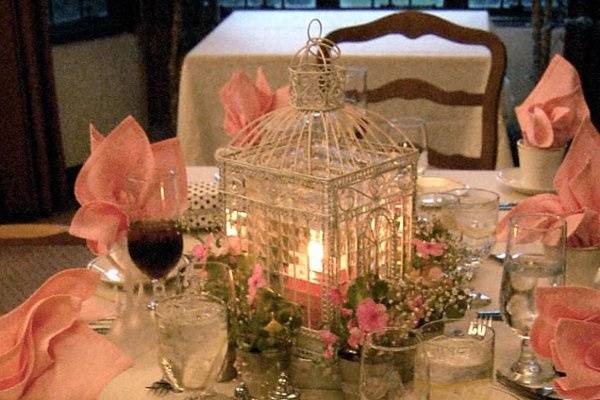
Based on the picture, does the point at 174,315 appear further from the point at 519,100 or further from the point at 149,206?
the point at 519,100

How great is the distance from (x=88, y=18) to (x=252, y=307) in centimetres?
331

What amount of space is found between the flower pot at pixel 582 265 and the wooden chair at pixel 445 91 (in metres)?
0.98

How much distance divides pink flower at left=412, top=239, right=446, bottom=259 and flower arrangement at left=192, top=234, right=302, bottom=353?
0.20 metres

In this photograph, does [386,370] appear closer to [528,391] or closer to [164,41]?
[528,391]

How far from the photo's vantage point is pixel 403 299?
1048 millimetres

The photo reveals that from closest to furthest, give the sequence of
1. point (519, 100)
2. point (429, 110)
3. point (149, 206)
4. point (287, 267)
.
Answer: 1. point (287, 267)
2. point (149, 206)
3. point (429, 110)
4. point (519, 100)

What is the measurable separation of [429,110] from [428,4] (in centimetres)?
173

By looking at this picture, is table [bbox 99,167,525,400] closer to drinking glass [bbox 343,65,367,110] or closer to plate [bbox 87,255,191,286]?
plate [bbox 87,255,191,286]

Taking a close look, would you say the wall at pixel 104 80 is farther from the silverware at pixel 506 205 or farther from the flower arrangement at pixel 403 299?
the flower arrangement at pixel 403 299

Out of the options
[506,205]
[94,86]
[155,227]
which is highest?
[155,227]

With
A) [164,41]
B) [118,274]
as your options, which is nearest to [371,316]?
[118,274]

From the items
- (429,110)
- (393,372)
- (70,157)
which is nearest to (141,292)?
(393,372)

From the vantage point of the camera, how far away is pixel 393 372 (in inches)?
35.9

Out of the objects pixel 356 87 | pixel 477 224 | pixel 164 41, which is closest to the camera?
pixel 477 224
